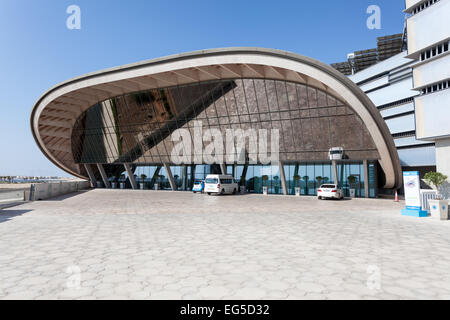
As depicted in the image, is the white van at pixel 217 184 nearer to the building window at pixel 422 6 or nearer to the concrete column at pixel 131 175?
the concrete column at pixel 131 175

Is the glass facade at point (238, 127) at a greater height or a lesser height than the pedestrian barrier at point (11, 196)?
greater

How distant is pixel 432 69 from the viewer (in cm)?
1852

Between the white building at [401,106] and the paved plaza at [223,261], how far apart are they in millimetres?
37015

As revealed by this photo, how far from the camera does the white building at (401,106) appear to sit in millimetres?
41812

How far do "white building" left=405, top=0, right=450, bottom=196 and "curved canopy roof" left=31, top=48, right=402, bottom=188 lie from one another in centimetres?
505

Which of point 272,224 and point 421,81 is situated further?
point 421,81

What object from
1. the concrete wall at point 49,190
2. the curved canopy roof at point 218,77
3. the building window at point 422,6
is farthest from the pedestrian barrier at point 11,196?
the building window at point 422,6

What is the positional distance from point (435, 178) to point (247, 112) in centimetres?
1806

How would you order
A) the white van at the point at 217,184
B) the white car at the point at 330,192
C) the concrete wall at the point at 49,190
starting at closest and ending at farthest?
the concrete wall at the point at 49,190 → the white car at the point at 330,192 → the white van at the point at 217,184
